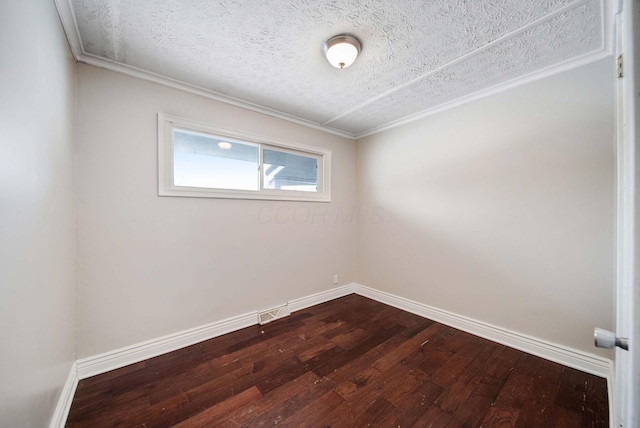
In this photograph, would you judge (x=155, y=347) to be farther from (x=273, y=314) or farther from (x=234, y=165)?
(x=234, y=165)

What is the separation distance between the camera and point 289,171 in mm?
2994

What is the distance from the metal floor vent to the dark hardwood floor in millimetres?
272

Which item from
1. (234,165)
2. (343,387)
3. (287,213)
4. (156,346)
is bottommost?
(343,387)

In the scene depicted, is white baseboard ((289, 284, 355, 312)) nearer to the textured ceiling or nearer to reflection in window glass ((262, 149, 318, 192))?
reflection in window glass ((262, 149, 318, 192))

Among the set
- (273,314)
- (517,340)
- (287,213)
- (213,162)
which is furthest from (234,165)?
(517,340)

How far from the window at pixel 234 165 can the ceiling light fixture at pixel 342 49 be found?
1.27 metres

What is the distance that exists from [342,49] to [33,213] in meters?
1.97

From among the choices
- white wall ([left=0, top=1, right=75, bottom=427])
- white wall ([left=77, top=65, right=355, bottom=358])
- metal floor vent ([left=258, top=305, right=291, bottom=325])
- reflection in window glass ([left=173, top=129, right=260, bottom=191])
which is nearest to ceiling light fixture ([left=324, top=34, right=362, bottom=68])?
white wall ([left=77, top=65, right=355, bottom=358])

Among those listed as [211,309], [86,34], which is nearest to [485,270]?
[211,309]

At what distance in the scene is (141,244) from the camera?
1.94 metres

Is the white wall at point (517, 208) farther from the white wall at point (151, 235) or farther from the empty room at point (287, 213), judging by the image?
the white wall at point (151, 235)

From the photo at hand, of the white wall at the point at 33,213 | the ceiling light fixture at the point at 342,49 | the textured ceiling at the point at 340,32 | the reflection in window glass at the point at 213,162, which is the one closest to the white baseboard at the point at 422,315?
the white wall at the point at 33,213

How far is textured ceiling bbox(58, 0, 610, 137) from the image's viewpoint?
1.37m

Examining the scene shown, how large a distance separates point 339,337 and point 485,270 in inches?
64.3
